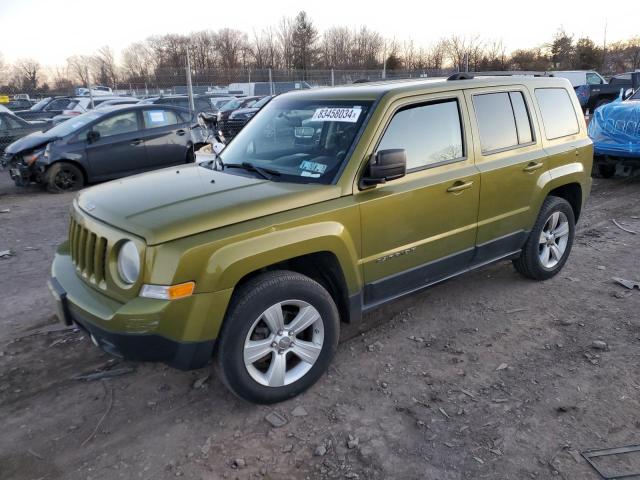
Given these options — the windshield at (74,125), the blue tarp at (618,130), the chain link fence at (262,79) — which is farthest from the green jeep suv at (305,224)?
the chain link fence at (262,79)

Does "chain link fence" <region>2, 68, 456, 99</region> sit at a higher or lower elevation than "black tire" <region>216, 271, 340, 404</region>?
higher

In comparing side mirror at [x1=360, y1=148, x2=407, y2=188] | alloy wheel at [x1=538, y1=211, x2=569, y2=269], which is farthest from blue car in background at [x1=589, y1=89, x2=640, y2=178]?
side mirror at [x1=360, y1=148, x2=407, y2=188]

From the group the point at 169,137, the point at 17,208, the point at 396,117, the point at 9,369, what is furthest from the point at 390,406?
the point at 169,137

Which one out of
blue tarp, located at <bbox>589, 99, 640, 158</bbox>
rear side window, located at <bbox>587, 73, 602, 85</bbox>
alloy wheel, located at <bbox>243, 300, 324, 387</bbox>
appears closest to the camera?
alloy wheel, located at <bbox>243, 300, 324, 387</bbox>

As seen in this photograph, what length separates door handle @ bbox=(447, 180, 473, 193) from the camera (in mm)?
3705

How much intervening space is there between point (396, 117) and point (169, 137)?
7710 millimetres

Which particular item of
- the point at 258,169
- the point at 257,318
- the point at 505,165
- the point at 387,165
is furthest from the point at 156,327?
the point at 505,165

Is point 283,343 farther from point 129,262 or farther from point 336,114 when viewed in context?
point 336,114

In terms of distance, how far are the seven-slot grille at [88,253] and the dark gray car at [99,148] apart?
22.4ft

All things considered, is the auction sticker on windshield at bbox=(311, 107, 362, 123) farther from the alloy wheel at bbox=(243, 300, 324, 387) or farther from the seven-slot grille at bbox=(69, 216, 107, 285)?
the seven-slot grille at bbox=(69, 216, 107, 285)

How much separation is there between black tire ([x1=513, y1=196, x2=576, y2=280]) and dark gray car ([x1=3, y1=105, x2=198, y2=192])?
7552 millimetres

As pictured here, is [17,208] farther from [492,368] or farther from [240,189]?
[492,368]

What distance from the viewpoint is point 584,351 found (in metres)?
3.68

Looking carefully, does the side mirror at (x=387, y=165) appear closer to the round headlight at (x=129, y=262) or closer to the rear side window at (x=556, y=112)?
the round headlight at (x=129, y=262)
